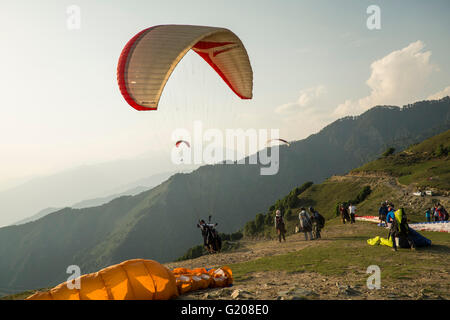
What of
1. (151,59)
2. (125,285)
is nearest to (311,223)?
(151,59)

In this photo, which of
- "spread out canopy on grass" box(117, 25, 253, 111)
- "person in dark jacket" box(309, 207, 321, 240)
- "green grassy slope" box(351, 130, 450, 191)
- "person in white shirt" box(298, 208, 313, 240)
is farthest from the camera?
"green grassy slope" box(351, 130, 450, 191)

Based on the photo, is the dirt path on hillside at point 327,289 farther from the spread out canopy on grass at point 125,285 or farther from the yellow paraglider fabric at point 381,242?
the yellow paraglider fabric at point 381,242

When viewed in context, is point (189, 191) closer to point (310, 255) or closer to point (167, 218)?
point (167, 218)

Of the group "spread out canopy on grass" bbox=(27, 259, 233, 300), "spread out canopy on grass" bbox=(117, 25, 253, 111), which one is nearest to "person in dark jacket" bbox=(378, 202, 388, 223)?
"spread out canopy on grass" bbox=(117, 25, 253, 111)

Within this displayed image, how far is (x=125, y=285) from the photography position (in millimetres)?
5504

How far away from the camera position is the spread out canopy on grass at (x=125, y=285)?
506cm


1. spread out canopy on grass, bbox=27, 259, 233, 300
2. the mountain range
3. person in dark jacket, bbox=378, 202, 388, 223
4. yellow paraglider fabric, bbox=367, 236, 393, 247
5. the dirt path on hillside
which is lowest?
the mountain range

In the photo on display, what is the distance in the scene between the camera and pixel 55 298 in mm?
4895

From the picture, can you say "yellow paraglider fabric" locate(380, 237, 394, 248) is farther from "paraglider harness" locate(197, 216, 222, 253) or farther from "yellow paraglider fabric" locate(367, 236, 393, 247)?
"paraglider harness" locate(197, 216, 222, 253)

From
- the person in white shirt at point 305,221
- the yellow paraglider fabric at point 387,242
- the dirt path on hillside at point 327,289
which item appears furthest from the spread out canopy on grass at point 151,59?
the person in white shirt at point 305,221

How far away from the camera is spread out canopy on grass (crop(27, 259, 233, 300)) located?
16.6 ft

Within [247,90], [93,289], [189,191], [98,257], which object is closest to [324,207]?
[247,90]

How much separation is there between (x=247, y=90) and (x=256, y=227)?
46847mm

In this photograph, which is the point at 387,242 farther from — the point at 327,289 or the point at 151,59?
the point at 151,59
